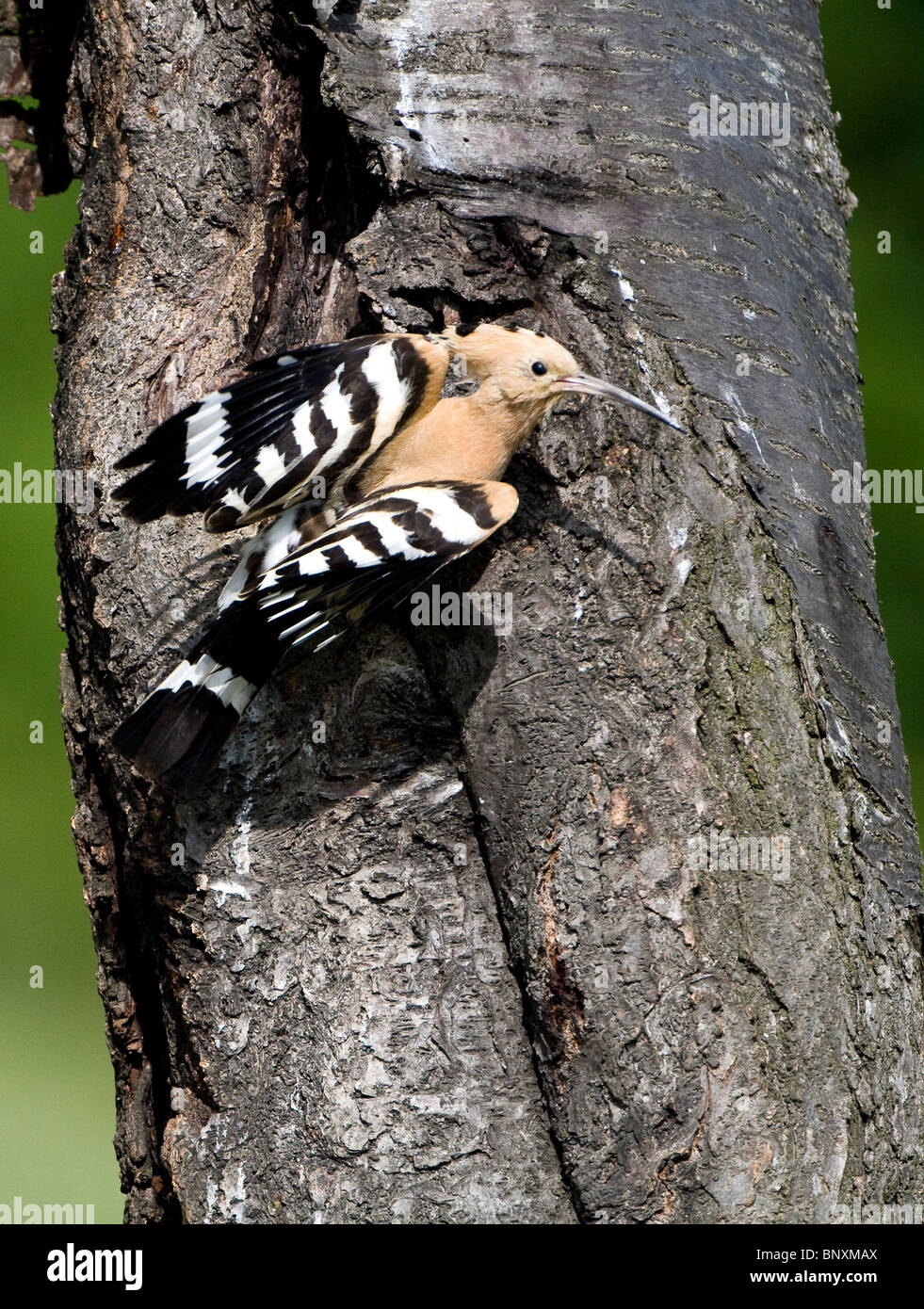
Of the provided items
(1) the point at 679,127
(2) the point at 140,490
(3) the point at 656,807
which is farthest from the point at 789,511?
(2) the point at 140,490

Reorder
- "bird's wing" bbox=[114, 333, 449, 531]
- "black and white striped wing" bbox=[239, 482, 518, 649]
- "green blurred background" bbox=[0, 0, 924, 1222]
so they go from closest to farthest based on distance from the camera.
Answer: "black and white striped wing" bbox=[239, 482, 518, 649], "bird's wing" bbox=[114, 333, 449, 531], "green blurred background" bbox=[0, 0, 924, 1222]

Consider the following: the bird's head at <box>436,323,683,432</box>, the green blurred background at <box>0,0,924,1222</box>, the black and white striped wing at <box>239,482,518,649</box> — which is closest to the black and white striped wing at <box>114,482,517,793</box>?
the black and white striped wing at <box>239,482,518,649</box>

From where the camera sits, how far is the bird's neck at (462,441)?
1467 millimetres

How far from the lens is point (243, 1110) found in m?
1.45

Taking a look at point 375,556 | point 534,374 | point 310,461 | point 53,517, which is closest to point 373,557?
point 375,556

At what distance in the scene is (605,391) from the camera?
143cm

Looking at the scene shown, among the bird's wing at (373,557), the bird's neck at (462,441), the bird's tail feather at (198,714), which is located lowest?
the bird's tail feather at (198,714)

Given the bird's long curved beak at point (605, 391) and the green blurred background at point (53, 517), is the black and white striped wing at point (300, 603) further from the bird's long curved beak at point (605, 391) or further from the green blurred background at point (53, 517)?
the green blurred background at point (53, 517)

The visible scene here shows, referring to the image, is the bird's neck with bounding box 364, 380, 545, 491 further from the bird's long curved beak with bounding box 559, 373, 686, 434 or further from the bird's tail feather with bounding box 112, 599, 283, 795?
the bird's tail feather with bounding box 112, 599, 283, 795

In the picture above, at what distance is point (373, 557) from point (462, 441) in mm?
233

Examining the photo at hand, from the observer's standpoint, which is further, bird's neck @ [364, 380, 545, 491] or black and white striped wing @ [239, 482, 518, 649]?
bird's neck @ [364, 380, 545, 491]

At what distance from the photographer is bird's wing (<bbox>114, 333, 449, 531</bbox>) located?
1.46 metres

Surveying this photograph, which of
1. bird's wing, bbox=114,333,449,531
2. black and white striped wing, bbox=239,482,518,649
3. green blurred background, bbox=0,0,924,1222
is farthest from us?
green blurred background, bbox=0,0,924,1222

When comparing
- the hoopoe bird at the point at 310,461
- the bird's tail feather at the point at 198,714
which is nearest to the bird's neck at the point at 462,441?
the hoopoe bird at the point at 310,461
